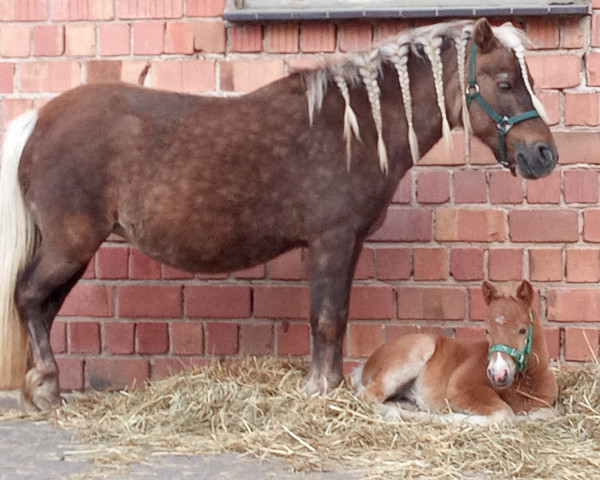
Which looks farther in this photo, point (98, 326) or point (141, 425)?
point (98, 326)

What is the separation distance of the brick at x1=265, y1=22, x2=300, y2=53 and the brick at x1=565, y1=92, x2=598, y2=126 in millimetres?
1323

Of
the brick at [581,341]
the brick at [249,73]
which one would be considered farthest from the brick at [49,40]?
the brick at [581,341]

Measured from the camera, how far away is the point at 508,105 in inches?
124

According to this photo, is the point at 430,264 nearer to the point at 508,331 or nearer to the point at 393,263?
the point at 393,263

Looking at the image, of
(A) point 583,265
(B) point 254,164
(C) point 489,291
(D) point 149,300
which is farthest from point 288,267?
(A) point 583,265

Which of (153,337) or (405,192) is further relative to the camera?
(153,337)

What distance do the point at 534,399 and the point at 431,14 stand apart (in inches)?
70.5

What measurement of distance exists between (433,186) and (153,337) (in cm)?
157

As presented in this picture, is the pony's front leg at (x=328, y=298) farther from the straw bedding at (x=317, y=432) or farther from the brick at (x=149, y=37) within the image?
the brick at (x=149, y=37)

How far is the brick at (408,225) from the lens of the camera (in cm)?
Result: 386

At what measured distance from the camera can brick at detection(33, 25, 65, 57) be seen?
13.1ft

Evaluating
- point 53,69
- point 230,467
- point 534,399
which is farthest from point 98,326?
point 534,399

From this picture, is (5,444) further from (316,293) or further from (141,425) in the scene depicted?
(316,293)

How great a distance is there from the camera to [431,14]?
3709 mm
